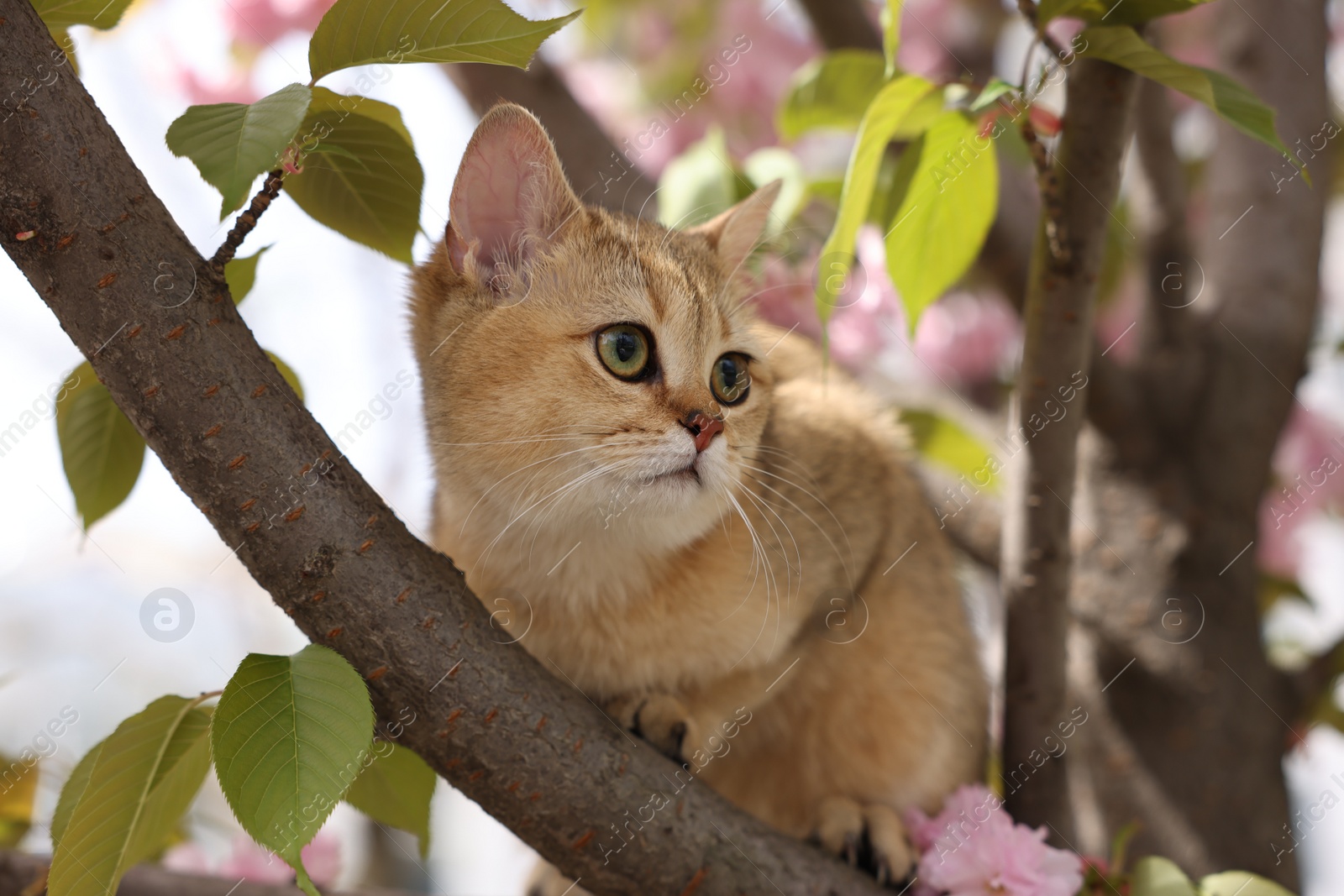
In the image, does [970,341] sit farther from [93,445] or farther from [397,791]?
[93,445]

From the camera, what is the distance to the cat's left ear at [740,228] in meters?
1.77

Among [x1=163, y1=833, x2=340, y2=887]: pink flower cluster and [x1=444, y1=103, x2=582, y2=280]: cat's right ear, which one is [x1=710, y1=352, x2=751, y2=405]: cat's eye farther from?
[x1=163, y1=833, x2=340, y2=887]: pink flower cluster

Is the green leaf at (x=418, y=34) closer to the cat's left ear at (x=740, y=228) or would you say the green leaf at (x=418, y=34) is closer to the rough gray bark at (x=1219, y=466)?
the cat's left ear at (x=740, y=228)

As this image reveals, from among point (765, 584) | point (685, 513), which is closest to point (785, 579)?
point (765, 584)

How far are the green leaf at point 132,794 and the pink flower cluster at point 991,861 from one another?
3.69 ft

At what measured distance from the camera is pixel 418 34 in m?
1.14

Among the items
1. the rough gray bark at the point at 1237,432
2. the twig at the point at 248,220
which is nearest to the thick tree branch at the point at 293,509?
the twig at the point at 248,220

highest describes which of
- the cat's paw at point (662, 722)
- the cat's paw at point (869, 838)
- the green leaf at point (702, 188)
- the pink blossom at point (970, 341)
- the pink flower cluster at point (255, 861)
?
the green leaf at point (702, 188)

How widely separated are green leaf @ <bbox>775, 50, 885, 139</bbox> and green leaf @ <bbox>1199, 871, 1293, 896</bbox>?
1443mm

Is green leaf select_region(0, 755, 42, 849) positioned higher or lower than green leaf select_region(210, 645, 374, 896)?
higher

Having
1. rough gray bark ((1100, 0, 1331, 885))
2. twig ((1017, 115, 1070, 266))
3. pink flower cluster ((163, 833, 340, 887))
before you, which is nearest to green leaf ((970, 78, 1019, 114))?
twig ((1017, 115, 1070, 266))

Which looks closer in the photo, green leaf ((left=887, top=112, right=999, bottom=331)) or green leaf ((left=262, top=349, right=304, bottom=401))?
green leaf ((left=262, top=349, right=304, bottom=401))

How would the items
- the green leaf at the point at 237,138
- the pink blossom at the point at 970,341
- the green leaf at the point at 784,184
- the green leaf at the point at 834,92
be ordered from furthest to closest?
the pink blossom at the point at 970,341, the green leaf at the point at 784,184, the green leaf at the point at 834,92, the green leaf at the point at 237,138

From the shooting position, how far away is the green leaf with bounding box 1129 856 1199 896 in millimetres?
1443
